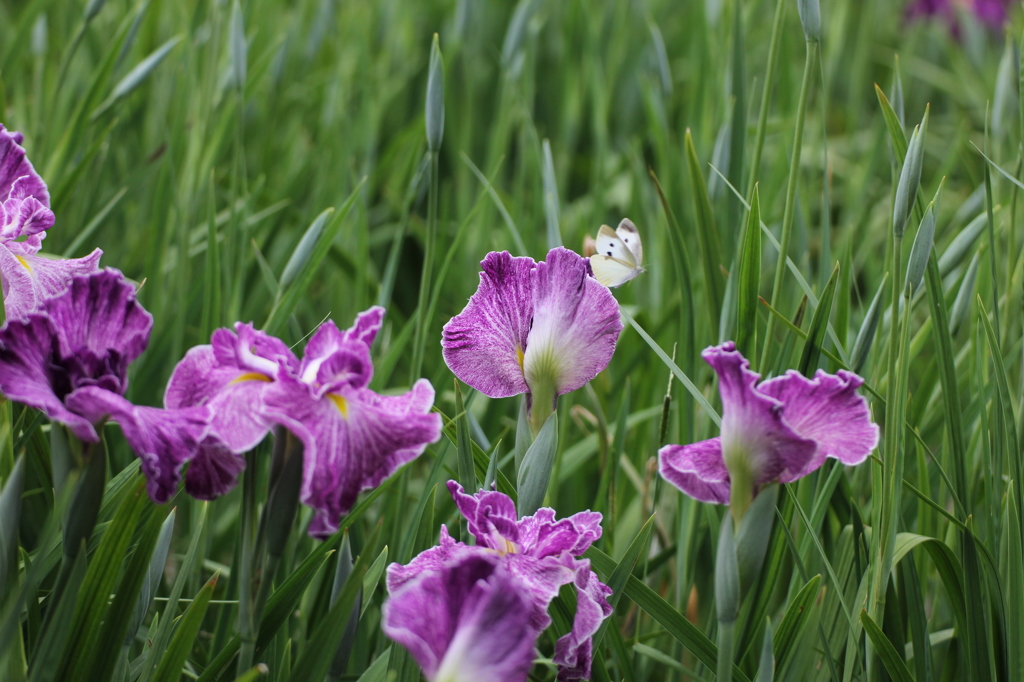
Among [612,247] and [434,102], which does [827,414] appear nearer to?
[612,247]

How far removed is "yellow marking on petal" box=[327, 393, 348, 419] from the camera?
44 cm

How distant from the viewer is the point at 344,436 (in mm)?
430

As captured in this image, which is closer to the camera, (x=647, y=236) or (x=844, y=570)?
(x=844, y=570)

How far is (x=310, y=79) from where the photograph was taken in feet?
6.29

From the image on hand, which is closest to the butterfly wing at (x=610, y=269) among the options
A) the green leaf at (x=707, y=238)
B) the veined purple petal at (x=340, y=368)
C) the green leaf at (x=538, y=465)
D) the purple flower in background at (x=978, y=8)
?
the green leaf at (x=707, y=238)

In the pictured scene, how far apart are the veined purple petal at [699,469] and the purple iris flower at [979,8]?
9.27 feet

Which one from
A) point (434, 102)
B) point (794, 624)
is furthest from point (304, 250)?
point (794, 624)

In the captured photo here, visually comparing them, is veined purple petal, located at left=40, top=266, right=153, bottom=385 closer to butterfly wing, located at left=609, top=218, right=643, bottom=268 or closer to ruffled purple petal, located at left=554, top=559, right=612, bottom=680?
ruffled purple petal, located at left=554, top=559, right=612, bottom=680

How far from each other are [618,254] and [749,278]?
0.13m

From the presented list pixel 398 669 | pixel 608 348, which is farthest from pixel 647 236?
pixel 398 669

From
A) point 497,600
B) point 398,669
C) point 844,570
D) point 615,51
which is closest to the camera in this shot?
point 497,600

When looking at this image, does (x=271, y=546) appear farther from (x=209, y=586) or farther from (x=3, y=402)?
(x=3, y=402)

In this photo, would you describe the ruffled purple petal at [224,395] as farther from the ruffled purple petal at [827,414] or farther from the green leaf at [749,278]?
the green leaf at [749,278]

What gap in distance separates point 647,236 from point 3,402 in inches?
47.1
